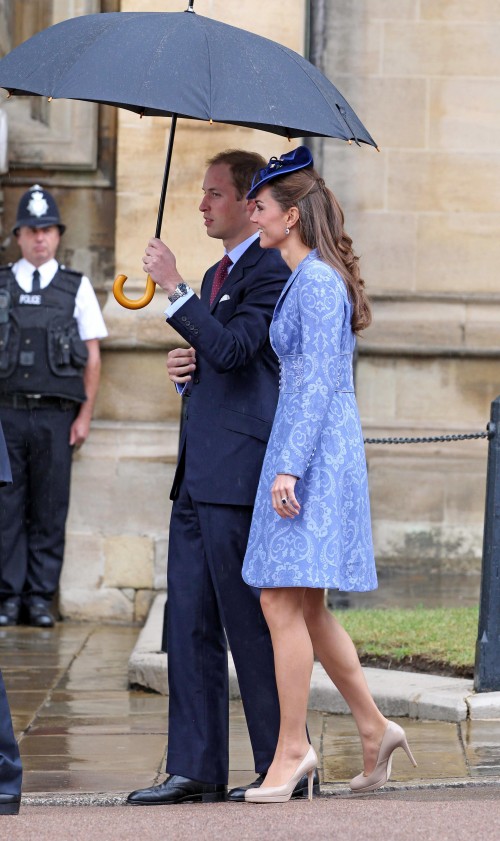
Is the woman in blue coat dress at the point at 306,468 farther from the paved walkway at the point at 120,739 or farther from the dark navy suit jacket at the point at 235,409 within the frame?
the paved walkway at the point at 120,739

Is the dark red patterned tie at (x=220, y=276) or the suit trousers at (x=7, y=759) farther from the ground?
the dark red patterned tie at (x=220, y=276)

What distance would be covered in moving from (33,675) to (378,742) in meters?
2.63

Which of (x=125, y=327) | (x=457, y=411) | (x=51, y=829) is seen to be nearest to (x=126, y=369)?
(x=125, y=327)

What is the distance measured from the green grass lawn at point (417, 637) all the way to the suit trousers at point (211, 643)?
1.88 m

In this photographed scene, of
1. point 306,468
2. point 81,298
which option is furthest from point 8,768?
point 81,298

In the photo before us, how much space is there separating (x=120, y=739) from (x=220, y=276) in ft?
6.17

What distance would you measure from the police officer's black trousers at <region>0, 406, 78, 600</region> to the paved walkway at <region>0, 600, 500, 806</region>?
1.01 metres

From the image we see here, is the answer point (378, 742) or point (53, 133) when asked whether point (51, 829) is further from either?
point (53, 133)

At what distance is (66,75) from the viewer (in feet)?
15.7

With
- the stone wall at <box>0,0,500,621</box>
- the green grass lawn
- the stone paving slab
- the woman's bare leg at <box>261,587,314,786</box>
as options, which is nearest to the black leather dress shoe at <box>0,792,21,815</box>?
the woman's bare leg at <box>261,587,314,786</box>

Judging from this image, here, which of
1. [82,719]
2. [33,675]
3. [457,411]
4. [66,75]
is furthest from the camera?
[457,411]

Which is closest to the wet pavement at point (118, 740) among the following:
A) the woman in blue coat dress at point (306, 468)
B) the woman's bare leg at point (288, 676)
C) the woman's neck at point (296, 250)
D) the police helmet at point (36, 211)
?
the woman's bare leg at point (288, 676)

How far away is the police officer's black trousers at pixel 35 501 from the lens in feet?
28.2

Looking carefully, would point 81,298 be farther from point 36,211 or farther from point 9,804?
point 9,804
